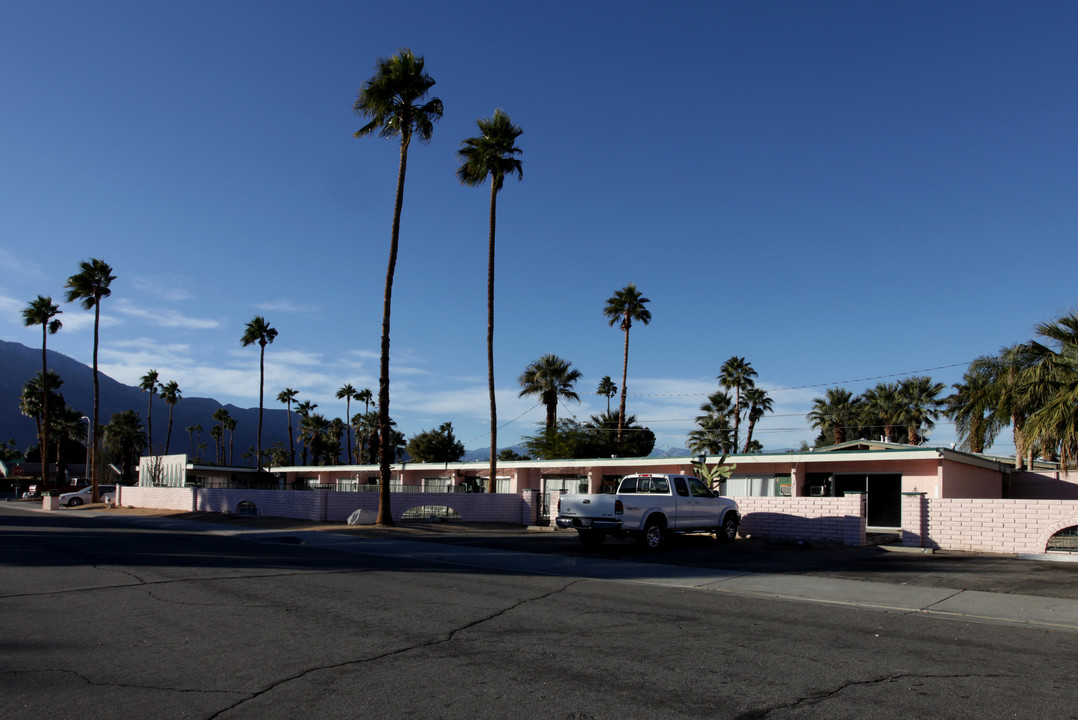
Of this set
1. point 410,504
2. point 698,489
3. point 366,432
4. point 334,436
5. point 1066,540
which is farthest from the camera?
point 334,436

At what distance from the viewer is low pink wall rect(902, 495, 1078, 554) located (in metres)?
17.7

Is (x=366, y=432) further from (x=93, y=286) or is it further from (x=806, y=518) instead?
(x=806, y=518)

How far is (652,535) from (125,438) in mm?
92104

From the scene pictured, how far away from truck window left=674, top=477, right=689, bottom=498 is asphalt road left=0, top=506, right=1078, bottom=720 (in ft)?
25.4

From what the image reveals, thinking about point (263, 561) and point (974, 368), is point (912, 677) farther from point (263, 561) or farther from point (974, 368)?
point (974, 368)

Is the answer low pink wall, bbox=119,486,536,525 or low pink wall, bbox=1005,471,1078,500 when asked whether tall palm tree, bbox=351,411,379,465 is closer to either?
low pink wall, bbox=119,486,536,525

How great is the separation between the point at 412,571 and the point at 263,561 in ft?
12.1

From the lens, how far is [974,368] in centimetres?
2414

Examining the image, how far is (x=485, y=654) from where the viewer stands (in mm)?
7602

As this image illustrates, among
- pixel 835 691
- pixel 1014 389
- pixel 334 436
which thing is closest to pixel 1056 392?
pixel 1014 389

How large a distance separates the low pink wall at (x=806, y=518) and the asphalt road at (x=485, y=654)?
33.0ft

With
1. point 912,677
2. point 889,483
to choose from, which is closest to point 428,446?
point 889,483

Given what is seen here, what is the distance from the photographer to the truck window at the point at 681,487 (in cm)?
2052

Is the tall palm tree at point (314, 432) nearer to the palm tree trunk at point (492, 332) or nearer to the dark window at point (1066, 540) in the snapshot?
the palm tree trunk at point (492, 332)
